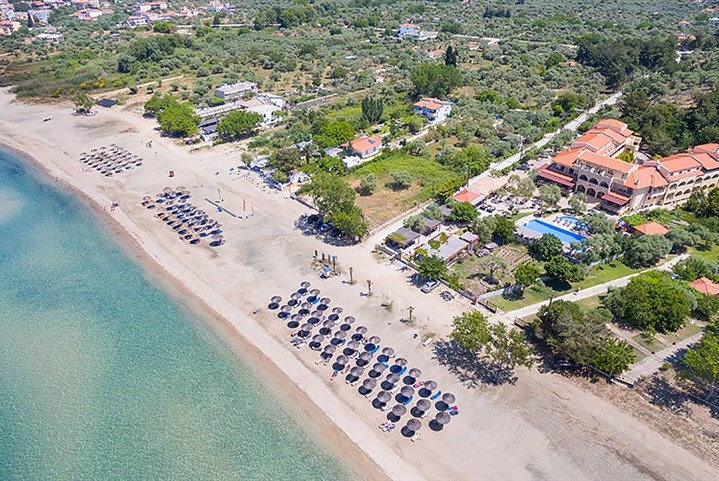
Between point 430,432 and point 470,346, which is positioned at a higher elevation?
point 470,346

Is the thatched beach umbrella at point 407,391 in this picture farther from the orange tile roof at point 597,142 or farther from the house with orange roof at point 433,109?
the house with orange roof at point 433,109

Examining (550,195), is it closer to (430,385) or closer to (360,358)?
(430,385)

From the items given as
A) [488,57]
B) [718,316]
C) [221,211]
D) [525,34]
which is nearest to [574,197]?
[718,316]

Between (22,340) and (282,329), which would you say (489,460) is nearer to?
(282,329)

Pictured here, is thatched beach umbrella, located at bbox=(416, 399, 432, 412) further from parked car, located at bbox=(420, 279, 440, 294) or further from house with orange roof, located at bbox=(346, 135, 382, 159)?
house with orange roof, located at bbox=(346, 135, 382, 159)

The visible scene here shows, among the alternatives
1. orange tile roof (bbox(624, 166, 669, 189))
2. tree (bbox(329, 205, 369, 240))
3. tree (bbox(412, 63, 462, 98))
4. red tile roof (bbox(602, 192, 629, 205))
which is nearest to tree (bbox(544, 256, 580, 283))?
red tile roof (bbox(602, 192, 629, 205))

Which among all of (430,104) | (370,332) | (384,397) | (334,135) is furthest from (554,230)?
(430,104)
